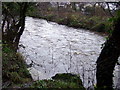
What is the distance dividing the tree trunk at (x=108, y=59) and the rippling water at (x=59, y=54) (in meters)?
0.75

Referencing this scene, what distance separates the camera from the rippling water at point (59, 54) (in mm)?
4943

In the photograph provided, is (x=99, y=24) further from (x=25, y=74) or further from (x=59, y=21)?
(x=25, y=74)

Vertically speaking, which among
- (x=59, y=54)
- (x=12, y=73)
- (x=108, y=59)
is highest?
(x=108, y=59)

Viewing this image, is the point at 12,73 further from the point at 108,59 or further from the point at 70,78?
the point at 108,59

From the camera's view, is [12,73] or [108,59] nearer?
[108,59]

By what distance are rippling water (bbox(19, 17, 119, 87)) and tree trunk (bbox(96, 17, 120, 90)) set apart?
0.75m

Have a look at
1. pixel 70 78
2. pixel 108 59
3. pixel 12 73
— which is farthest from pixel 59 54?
pixel 108 59

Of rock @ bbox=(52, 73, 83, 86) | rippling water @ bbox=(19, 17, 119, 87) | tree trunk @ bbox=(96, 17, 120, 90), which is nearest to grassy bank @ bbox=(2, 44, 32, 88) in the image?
rippling water @ bbox=(19, 17, 119, 87)

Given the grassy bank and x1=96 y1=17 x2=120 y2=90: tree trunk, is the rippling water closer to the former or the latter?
the grassy bank

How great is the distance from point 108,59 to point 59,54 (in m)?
4.16

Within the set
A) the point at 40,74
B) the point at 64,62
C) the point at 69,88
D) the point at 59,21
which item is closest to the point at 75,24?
the point at 59,21

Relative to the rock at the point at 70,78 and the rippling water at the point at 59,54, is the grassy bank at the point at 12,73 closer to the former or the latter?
the rippling water at the point at 59,54

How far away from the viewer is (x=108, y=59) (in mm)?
2635

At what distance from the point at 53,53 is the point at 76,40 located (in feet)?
7.15
